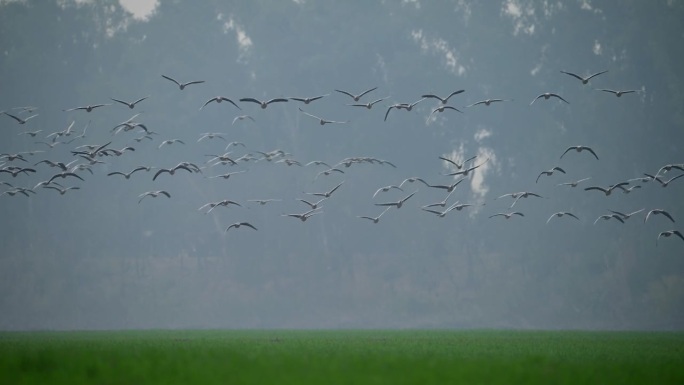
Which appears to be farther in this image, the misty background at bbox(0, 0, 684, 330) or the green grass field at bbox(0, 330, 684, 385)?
the misty background at bbox(0, 0, 684, 330)

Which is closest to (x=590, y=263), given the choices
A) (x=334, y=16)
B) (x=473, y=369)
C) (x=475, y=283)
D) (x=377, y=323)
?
(x=475, y=283)

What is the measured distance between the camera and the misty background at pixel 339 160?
76.2 m

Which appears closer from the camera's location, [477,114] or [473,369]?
[473,369]

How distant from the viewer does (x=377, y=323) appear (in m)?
77.1

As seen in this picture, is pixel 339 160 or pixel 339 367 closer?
pixel 339 367

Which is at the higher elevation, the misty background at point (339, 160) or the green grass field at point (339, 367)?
the misty background at point (339, 160)

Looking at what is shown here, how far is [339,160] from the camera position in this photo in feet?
273

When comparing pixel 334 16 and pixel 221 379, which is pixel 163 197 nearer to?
pixel 334 16

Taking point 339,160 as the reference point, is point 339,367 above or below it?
below

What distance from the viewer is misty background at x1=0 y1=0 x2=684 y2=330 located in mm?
76188

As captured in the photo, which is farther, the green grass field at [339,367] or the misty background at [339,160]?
the misty background at [339,160]

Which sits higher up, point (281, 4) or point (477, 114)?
point (281, 4)

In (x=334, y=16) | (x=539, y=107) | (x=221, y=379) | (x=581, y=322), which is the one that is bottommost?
(x=221, y=379)

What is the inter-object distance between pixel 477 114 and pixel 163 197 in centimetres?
2366
